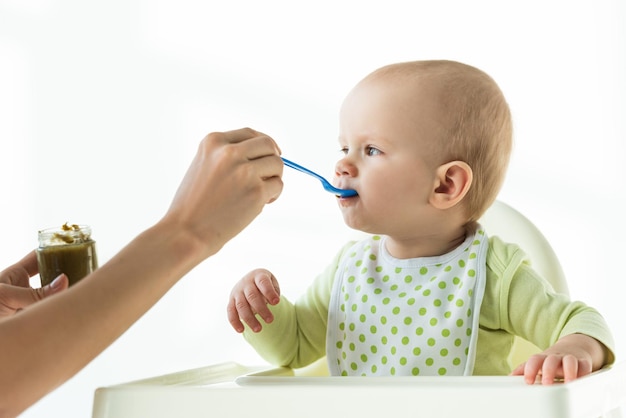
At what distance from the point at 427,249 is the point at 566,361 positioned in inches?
17.8

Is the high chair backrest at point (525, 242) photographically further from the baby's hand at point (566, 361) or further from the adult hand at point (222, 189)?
the adult hand at point (222, 189)

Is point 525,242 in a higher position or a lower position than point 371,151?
lower

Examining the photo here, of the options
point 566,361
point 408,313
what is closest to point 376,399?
point 566,361

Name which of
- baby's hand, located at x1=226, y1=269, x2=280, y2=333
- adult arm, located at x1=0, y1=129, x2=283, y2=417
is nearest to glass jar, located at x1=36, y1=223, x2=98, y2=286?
baby's hand, located at x1=226, y1=269, x2=280, y2=333

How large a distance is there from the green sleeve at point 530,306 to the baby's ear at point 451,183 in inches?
4.3

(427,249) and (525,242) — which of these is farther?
(525,242)

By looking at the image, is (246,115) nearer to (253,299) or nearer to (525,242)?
(525,242)

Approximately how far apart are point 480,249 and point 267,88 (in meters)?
2.00

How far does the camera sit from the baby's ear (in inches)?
56.4

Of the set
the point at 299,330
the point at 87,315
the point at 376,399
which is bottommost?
the point at 299,330

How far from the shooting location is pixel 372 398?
0.98 metres

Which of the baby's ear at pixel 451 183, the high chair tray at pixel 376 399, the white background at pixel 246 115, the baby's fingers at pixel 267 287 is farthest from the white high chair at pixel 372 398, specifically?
the white background at pixel 246 115

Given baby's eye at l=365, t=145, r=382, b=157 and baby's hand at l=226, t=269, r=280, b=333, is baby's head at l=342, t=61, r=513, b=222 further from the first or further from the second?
baby's hand at l=226, t=269, r=280, b=333

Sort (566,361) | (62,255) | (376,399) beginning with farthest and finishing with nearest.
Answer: (62,255), (566,361), (376,399)
